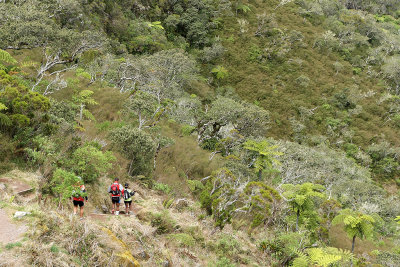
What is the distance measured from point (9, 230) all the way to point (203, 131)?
1543 cm

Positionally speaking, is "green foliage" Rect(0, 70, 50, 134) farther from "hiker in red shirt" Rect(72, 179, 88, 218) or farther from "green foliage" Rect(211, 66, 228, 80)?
"green foliage" Rect(211, 66, 228, 80)

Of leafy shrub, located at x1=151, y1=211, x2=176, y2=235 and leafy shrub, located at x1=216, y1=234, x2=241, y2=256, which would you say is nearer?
leafy shrub, located at x1=151, y1=211, x2=176, y2=235

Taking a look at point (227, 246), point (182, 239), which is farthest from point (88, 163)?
point (227, 246)

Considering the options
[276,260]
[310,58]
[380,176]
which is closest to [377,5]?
[310,58]

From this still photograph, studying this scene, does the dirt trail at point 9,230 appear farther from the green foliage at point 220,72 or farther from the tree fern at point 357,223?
the green foliage at point 220,72

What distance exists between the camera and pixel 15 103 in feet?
28.3

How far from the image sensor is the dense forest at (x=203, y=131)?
24.1ft

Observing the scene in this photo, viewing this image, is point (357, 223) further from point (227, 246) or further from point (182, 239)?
point (182, 239)

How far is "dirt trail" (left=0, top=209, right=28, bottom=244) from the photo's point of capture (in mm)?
4738

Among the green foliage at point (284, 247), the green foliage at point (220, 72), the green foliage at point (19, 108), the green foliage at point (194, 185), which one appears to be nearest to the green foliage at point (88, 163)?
the green foliage at point (19, 108)

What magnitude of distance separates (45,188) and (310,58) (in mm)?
41002

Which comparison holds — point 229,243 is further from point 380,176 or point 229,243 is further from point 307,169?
point 380,176

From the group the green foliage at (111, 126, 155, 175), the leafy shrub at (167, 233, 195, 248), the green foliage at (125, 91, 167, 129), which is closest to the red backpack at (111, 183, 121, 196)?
the leafy shrub at (167, 233, 195, 248)

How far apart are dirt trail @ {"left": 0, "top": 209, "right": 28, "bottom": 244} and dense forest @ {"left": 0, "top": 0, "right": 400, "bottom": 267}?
0.17 meters
